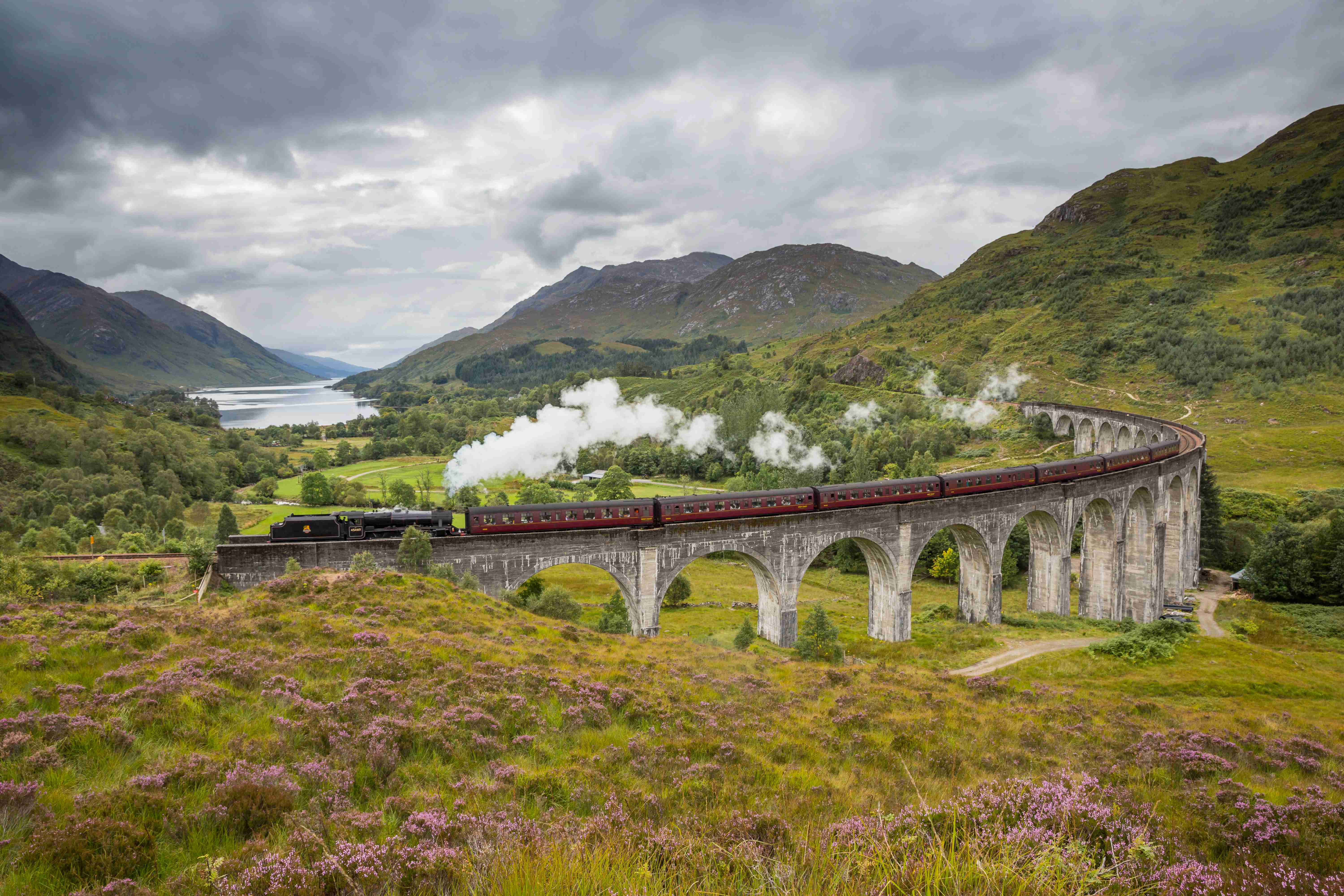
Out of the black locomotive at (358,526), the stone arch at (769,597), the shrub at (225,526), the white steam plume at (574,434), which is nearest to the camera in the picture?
the black locomotive at (358,526)

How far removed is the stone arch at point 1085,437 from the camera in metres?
86.9

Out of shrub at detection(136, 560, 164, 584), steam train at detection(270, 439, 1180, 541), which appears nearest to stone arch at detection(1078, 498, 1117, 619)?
steam train at detection(270, 439, 1180, 541)

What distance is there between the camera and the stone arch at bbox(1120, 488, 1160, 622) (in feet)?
146

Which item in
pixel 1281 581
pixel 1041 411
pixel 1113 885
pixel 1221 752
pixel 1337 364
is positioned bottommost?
pixel 1281 581

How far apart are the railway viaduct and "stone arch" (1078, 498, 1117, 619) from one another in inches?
3.2

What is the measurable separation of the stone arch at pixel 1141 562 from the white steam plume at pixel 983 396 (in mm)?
57845

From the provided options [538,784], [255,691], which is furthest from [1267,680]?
[255,691]

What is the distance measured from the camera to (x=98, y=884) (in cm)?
489

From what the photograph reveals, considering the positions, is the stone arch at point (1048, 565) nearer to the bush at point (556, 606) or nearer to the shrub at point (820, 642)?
the shrub at point (820, 642)

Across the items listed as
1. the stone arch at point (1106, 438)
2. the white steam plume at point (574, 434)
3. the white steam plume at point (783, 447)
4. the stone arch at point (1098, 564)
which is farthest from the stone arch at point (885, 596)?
A: the stone arch at point (1106, 438)

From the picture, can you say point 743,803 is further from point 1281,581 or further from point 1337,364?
point 1337,364

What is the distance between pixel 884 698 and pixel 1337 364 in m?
123

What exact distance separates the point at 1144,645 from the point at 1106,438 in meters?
62.5

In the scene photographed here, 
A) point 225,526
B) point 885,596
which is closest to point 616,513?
point 885,596
